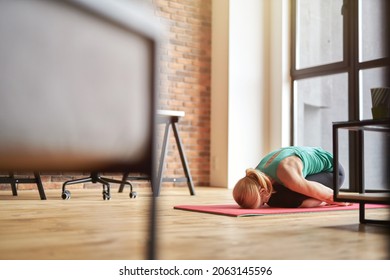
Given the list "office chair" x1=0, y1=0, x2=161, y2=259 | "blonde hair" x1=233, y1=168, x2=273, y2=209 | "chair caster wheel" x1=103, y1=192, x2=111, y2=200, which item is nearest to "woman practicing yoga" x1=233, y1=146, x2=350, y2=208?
"blonde hair" x1=233, y1=168, x2=273, y2=209

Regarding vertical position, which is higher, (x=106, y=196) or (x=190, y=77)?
(x=190, y=77)

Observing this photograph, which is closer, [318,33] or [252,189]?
[252,189]

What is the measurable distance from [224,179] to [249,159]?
0.38 meters

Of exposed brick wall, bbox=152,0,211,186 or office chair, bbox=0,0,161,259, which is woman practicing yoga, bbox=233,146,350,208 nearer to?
office chair, bbox=0,0,161,259

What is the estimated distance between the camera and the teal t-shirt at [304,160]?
8.98 ft

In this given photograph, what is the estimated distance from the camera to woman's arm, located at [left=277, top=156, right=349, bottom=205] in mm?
2637

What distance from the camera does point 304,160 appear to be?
9.17ft

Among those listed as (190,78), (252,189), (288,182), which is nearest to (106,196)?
(252,189)

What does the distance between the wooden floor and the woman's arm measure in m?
0.17

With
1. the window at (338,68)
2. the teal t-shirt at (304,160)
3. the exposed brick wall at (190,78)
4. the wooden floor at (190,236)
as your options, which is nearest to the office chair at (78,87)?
the wooden floor at (190,236)

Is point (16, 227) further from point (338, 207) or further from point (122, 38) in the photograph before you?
point (338, 207)

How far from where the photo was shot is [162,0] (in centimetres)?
553

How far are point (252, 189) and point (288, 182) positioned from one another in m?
0.20

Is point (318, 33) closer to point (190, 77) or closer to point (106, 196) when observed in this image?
point (190, 77)
